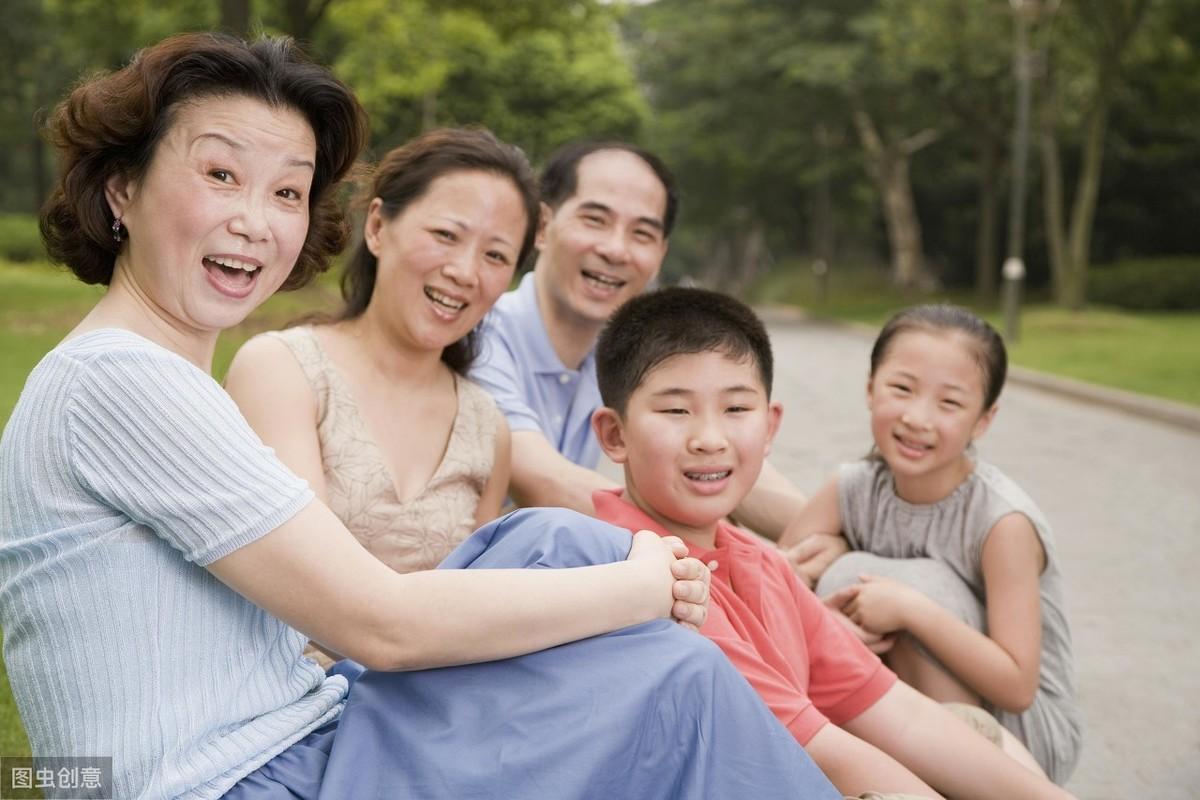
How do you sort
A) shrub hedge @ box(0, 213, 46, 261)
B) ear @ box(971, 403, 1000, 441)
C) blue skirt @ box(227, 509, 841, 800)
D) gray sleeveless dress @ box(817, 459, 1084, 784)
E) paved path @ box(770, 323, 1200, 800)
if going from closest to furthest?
blue skirt @ box(227, 509, 841, 800) → gray sleeveless dress @ box(817, 459, 1084, 784) → ear @ box(971, 403, 1000, 441) → paved path @ box(770, 323, 1200, 800) → shrub hedge @ box(0, 213, 46, 261)

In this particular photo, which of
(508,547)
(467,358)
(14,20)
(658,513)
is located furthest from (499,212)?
(14,20)

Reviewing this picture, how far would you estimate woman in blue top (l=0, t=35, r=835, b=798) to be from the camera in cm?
193

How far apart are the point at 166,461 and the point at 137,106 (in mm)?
607

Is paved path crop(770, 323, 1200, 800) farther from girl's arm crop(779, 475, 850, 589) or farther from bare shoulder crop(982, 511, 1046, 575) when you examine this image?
girl's arm crop(779, 475, 850, 589)

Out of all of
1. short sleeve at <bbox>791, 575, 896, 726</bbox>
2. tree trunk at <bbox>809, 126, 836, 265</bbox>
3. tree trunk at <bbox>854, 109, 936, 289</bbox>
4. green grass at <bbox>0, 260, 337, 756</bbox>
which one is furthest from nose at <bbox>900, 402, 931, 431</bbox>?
tree trunk at <bbox>809, 126, 836, 265</bbox>

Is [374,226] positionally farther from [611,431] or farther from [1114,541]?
[1114,541]

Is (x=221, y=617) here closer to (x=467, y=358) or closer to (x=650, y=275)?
(x=467, y=358)

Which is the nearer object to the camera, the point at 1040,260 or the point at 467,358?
the point at 467,358

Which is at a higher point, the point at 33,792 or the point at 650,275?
the point at 650,275

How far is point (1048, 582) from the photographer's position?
3486 millimetres

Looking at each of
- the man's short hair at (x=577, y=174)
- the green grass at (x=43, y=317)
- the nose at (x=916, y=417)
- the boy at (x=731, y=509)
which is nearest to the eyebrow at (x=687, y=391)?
the boy at (x=731, y=509)

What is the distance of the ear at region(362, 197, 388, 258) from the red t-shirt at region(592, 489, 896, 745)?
41.9 inches

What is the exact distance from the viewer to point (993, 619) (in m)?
3.33

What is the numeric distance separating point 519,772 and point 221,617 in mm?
513
